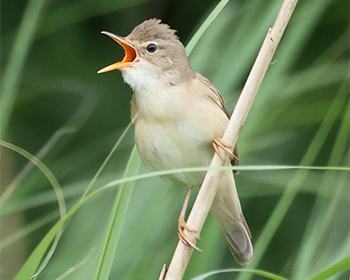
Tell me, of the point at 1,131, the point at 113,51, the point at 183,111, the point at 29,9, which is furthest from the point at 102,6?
the point at 1,131

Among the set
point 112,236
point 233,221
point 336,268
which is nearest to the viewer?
point 336,268

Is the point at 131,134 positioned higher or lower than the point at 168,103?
lower

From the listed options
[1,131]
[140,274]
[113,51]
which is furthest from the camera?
[113,51]

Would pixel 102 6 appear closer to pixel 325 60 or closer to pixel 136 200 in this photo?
pixel 325 60

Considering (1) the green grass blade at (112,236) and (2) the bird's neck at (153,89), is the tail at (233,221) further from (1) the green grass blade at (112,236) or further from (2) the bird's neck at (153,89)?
(1) the green grass blade at (112,236)

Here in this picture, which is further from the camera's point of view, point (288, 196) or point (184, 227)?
point (288, 196)

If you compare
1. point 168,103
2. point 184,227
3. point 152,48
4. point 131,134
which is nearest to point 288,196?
point 184,227

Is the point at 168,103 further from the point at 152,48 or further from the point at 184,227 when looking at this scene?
the point at 184,227

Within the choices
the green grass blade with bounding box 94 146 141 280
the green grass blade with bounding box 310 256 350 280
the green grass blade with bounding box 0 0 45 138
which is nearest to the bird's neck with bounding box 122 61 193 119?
the green grass blade with bounding box 0 0 45 138
